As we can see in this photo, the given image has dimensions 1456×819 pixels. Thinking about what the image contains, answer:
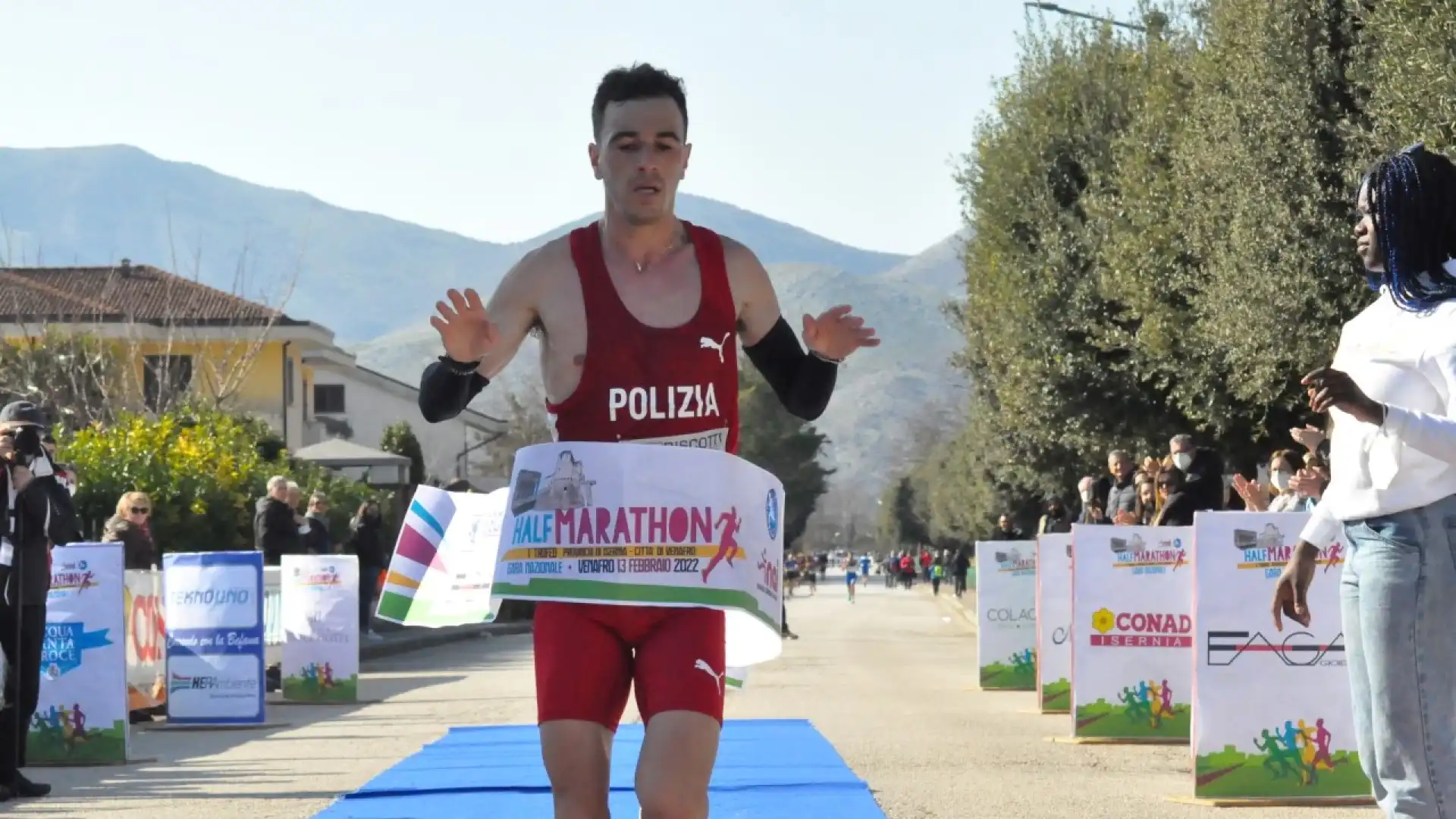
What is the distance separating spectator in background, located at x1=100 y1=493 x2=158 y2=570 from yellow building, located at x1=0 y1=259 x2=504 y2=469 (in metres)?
30.4

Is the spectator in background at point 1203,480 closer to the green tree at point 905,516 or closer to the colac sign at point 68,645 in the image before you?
the colac sign at point 68,645

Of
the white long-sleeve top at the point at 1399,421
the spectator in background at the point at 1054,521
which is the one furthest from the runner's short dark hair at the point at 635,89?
the spectator in background at the point at 1054,521

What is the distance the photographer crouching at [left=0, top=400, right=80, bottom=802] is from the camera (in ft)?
37.0

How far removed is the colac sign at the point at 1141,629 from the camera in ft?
45.0

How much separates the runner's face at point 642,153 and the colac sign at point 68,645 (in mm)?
8860

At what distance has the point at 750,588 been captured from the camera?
5102 mm

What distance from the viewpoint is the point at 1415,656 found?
5148mm

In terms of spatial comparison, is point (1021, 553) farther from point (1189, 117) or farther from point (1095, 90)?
point (1095, 90)

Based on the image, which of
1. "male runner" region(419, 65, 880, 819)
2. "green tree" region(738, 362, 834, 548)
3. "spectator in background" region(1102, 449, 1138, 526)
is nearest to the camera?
"male runner" region(419, 65, 880, 819)

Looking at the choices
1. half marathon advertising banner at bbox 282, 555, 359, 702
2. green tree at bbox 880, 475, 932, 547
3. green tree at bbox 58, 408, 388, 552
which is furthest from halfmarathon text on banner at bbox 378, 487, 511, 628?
green tree at bbox 880, 475, 932, 547

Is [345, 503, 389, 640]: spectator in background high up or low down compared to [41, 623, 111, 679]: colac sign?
up

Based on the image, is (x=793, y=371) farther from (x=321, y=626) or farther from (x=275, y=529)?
(x=275, y=529)

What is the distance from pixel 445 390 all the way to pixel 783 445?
384ft

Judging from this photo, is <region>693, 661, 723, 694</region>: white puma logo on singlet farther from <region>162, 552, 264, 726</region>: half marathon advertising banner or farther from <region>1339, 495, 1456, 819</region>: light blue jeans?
<region>162, 552, 264, 726</region>: half marathon advertising banner
